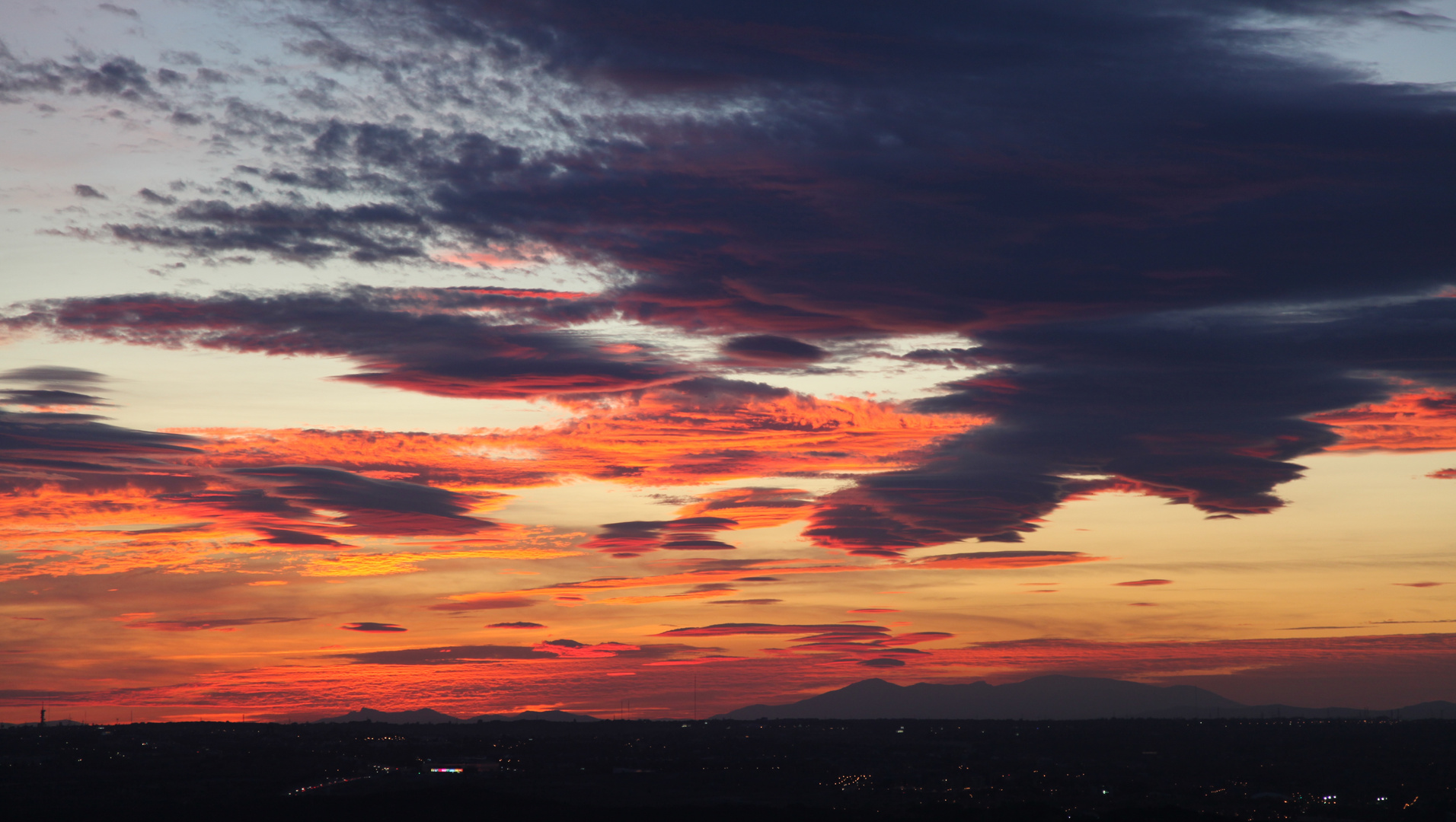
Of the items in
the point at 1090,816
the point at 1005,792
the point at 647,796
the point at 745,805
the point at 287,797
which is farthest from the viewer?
the point at 1005,792

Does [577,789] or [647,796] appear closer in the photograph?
[647,796]

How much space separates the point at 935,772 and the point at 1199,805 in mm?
60515

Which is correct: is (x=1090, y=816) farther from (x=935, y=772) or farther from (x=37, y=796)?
(x=37, y=796)

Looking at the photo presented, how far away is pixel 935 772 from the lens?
647ft

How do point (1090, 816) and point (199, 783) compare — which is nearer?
point (1090, 816)

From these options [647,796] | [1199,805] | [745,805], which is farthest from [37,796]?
[1199,805]

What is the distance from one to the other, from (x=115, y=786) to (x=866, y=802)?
107657 millimetres

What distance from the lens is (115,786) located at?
559ft

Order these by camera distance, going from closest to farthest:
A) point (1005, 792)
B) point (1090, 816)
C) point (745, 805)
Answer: point (1090, 816) → point (745, 805) → point (1005, 792)

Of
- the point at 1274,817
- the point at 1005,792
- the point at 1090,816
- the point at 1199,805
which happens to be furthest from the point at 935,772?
the point at 1090,816

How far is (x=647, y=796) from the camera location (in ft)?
481

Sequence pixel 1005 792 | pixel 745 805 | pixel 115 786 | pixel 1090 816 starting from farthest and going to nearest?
pixel 115 786, pixel 1005 792, pixel 745 805, pixel 1090 816

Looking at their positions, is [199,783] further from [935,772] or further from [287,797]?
[935,772]

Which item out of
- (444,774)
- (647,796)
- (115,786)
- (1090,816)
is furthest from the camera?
(444,774)
